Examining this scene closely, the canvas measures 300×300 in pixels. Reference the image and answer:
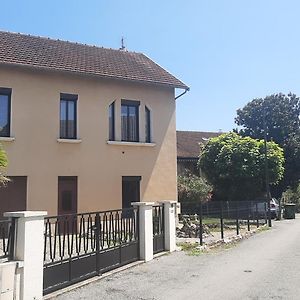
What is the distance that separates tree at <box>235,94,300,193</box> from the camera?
127 ft

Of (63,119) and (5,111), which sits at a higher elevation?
(5,111)

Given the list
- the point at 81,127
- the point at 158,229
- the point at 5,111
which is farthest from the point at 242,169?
the point at 158,229

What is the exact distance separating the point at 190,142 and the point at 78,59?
85.4ft

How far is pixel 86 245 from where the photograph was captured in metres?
9.40

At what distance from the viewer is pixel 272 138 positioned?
40.6m

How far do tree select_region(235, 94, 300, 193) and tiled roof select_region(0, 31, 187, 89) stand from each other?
781 inches

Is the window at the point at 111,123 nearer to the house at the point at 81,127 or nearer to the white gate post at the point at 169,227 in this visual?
the house at the point at 81,127

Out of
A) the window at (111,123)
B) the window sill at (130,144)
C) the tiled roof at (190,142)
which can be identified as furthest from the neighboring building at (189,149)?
the window at (111,123)

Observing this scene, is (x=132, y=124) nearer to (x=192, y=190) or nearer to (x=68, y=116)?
(x=68, y=116)

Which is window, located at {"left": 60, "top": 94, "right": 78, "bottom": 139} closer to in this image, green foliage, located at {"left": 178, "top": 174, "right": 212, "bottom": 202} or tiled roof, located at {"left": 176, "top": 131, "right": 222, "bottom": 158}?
green foliage, located at {"left": 178, "top": 174, "right": 212, "bottom": 202}

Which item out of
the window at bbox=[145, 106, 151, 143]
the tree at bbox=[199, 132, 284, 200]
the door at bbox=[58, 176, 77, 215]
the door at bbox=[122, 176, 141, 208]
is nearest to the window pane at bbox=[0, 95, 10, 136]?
the door at bbox=[58, 176, 77, 215]

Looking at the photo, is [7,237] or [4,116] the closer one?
[7,237]

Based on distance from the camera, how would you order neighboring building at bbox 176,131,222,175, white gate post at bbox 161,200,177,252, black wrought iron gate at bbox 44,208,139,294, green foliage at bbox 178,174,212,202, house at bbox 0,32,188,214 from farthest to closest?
neighboring building at bbox 176,131,222,175, green foliage at bbox 178,174,212,202, house at bbox 0,32,188,214, white gate post at bbox 161,200,177,252, black wrought iron gate at bbox 44,208,139,294

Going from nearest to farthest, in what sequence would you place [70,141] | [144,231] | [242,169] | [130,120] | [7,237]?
[7,237], [144,231], [70,141], [130,120], [242,169]
